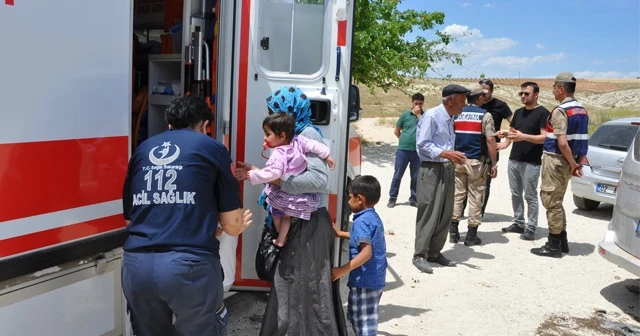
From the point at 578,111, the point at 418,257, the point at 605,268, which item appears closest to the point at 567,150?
the point at 578,111

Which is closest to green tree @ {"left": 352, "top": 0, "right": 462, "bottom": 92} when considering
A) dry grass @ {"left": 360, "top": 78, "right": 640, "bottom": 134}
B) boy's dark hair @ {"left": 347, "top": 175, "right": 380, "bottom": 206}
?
dry grass @ {"left": 360, "top": 78, "right": 640, "bottom": 134}

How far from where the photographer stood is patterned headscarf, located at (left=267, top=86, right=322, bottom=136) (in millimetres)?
3203

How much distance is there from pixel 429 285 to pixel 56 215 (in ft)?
11.9

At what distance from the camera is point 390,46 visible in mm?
14242

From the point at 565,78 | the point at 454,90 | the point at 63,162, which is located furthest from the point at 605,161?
the point at 63,162

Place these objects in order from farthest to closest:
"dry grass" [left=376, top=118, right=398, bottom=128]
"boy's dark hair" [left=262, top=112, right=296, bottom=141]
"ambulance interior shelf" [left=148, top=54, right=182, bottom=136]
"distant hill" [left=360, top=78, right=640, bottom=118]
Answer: "distant hill" [left=360, top=78, right=640, bottom=118] < "dry grass" [left=376, top=118, right=398, bottom=128] < "ambulance interior shelf" [left=148, top=54, right=182, bottom=136] < "boy's dark hair" [left=262, top=112, right=296, bottom=141]

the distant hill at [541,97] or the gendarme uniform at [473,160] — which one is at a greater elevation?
the distant hill at [541,97]

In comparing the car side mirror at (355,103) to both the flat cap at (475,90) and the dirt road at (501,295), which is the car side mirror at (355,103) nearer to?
the dirt road at (501,295)

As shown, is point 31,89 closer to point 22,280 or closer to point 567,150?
point 22,280

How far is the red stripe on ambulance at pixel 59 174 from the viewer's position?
7.50 feet

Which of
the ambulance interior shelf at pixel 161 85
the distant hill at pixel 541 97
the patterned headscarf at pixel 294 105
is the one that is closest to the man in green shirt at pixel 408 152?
the ambulance interior shelf at pixel 161 85

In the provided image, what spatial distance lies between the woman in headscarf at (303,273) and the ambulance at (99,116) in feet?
1.23

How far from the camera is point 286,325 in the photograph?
127 inches

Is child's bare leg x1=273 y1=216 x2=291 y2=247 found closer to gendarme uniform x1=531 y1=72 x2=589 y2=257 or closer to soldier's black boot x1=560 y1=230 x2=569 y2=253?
gendarme uniform x1=531 y1=72 x2=589 y2=257
